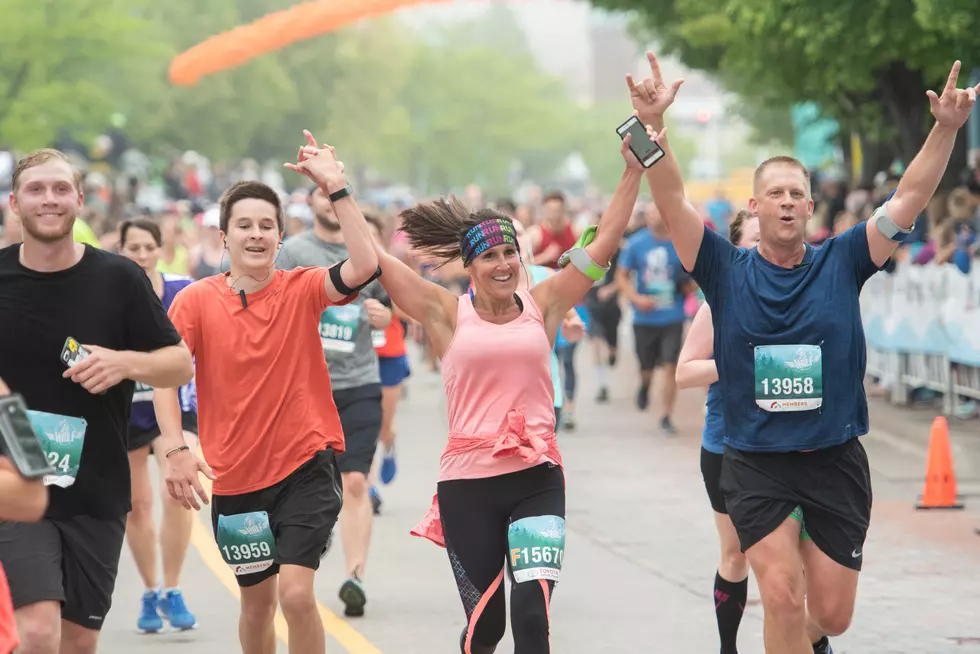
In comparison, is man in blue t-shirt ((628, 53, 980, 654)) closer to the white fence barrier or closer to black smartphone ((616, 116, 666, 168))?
black smartphone ((616, 116, 666, 168))

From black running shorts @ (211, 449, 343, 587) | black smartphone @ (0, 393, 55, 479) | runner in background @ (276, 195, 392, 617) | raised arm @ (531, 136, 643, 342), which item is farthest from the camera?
runner in background @ (276, 195, 392, 617)

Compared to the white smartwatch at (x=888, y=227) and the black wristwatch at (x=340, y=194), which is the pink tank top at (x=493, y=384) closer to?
the black wristwatch at (x=340, y=194)

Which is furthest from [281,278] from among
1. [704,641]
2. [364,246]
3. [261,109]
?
[261,109]

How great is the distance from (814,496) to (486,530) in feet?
3.82

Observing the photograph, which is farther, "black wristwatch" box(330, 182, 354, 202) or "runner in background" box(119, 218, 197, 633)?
"runner in background" box(119, 218, 197, 633)

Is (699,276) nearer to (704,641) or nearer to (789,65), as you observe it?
(704,641)

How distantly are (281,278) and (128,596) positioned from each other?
378 centimetres

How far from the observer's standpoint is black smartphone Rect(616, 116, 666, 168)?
255 inches

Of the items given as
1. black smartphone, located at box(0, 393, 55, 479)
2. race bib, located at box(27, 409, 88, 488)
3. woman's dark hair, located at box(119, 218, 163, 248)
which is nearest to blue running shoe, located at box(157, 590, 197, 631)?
woman's dark hair, located at box(119, 218, 163, 248)

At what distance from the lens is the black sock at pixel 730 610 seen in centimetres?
767

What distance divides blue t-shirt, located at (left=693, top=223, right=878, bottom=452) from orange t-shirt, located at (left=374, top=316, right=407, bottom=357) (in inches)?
235

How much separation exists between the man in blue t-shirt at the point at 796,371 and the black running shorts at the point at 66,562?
222 cm

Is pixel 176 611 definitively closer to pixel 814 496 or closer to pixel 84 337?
pixel 84 337

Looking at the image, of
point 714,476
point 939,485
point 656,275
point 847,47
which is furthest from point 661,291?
point 714,476
